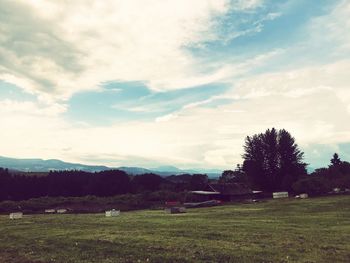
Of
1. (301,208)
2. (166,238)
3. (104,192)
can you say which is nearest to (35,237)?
(166,238)

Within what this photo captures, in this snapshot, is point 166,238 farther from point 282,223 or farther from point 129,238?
point 282,223

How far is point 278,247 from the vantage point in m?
24.6

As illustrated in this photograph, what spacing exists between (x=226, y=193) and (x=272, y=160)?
25.1 metres

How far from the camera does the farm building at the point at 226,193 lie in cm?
9399

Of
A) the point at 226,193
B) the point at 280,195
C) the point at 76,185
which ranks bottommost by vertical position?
the point at 280,195

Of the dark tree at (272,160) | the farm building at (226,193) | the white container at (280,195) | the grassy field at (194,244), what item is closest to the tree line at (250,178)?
the dark tree at (272,160)

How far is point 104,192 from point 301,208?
71.7 meters

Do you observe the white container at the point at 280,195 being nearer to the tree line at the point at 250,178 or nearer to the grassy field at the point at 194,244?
the tree line at the point at 250,178

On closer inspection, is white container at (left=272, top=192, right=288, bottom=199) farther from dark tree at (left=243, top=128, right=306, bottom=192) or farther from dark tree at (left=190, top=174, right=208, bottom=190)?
dark tree at (left=190, top=174, right=208, bottom=190)

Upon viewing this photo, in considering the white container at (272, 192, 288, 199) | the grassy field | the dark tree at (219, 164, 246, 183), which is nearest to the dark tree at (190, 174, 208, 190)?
the dark tree at (219, 164, 246, 183)

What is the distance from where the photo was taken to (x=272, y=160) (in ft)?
371

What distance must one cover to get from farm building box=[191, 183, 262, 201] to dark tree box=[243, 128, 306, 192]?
1498 cm

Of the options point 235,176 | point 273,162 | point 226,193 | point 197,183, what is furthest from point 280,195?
point 235,176

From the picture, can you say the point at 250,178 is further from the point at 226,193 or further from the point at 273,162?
the point at 226,193
